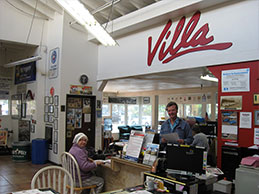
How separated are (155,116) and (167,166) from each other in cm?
1056

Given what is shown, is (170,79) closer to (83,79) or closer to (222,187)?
(83,79)

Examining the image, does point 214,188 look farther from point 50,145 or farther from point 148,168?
point 50,145

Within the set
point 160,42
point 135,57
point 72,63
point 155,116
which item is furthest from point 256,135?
point 155,116

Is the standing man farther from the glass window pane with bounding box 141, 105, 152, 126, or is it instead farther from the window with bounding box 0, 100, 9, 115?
the glass window pane with bounding box 141, 105, 152, 126

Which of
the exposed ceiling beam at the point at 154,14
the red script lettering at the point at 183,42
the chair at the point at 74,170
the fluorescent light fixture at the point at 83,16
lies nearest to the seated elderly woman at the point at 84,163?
the chair at the point at 74,170

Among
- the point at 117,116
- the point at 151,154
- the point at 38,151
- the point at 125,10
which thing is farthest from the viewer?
the point at 117,116

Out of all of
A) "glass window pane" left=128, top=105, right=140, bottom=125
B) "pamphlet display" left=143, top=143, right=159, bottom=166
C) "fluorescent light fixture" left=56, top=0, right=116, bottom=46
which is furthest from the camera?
"glass window pane" left=128, top=105, right=140, bottom=125

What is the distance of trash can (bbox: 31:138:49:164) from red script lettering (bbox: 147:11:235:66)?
376cm

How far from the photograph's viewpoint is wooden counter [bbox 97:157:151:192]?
317cm

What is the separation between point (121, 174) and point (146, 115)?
35.0ft

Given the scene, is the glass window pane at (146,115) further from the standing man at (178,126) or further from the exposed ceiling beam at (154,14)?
the standing man at (178,126)

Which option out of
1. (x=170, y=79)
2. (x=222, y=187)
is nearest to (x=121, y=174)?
(x=222, y=187)

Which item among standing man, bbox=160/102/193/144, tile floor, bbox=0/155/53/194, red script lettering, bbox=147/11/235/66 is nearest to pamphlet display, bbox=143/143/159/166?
standing man, bbox=160/102/193/144

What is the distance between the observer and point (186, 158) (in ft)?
7.97
